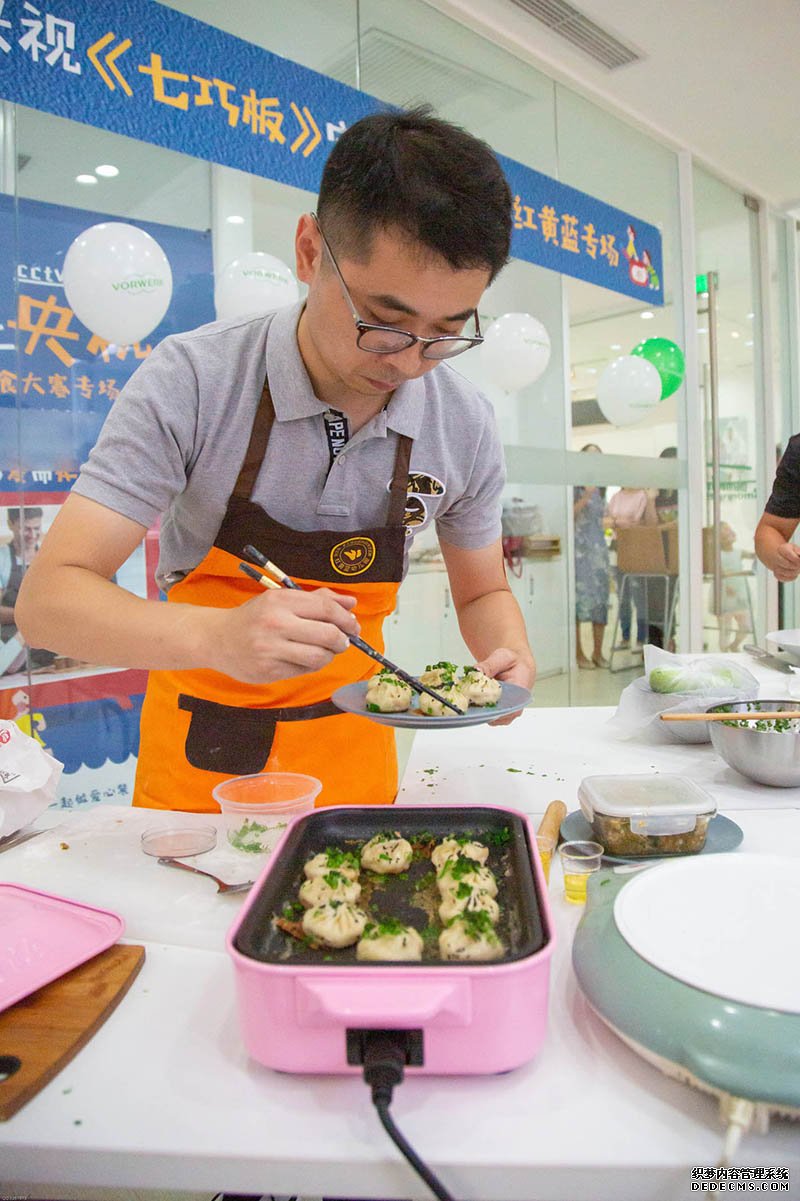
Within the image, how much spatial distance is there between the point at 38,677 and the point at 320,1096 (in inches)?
106

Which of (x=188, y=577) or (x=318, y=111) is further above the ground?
(x=318, y=111)

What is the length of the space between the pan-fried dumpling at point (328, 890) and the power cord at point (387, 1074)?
19 cm

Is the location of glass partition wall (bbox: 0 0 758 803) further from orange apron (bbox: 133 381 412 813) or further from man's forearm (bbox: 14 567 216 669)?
man's forearm (bbox: 14 567 216 669)

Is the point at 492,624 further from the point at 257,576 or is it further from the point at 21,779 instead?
the point at 21,779

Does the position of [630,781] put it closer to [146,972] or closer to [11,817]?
[146,972]

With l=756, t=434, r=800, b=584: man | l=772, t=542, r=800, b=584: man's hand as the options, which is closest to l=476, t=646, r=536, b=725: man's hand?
l=772, t=542, r=800, b=584: man's hand

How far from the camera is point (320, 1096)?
0.71 meters

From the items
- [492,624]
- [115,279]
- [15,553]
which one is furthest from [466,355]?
[492,624]

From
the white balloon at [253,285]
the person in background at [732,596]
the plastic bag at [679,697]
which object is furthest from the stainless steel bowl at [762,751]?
the person in background at [732,596]

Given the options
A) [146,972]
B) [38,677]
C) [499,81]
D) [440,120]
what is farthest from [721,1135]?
[499,81]

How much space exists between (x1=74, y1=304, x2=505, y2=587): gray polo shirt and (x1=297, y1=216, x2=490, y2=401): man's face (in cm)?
14

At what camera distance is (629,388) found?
4.73m

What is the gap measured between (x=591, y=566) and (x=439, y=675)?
3.99 meters

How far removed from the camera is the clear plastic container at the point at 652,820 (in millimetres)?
1121
